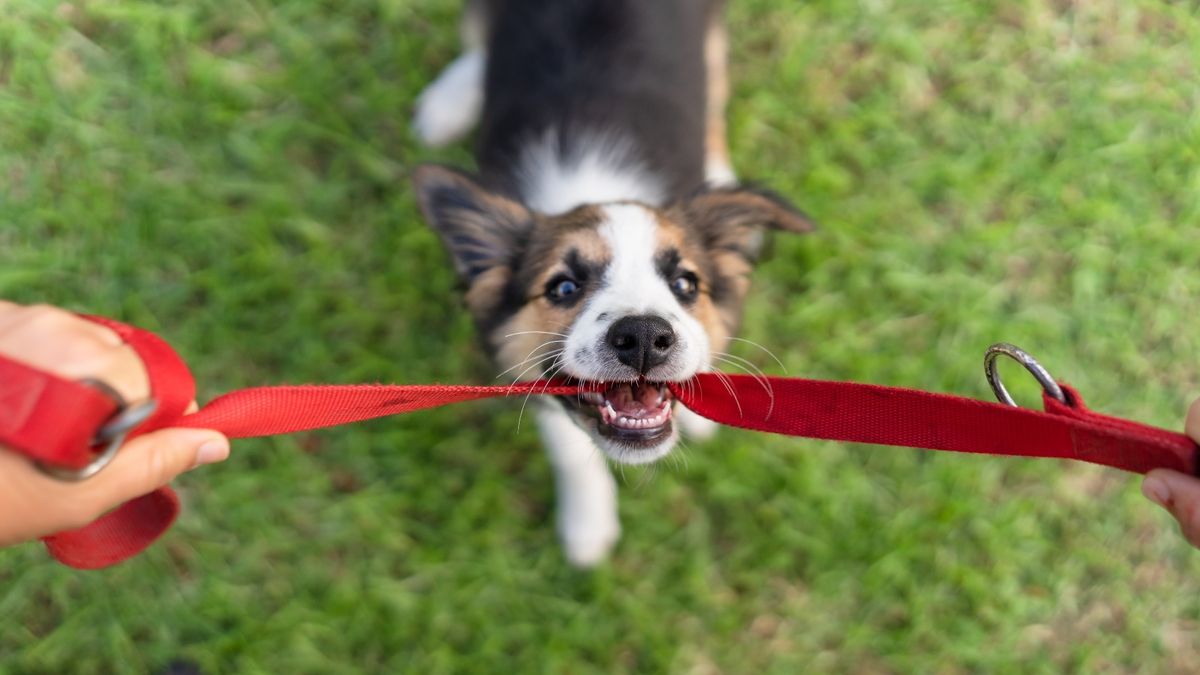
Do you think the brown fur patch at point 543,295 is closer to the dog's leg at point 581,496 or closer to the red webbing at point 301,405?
the dog's leg at point 581,496

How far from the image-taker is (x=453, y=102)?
3.71 meters

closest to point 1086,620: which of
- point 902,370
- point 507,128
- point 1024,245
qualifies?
point 902,370

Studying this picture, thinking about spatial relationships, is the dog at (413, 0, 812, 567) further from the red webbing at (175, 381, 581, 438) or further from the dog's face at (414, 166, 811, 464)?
the red webbing at (175, 381, 581, 438)

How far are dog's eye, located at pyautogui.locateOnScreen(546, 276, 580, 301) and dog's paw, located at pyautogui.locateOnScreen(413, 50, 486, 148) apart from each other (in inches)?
60.2

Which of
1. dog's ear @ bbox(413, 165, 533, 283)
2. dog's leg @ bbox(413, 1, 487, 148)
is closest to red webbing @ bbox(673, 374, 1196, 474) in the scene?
dog's ear @ bbox(413, 165, 533, 283)

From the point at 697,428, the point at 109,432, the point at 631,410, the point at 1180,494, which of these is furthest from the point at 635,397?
the point at 109,432

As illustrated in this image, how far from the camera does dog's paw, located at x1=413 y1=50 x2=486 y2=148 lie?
3.71 metres

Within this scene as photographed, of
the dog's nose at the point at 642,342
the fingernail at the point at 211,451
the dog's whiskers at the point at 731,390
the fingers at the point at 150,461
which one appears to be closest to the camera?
the fingers at the point at 150,461

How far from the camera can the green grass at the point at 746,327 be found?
3277 millimetres

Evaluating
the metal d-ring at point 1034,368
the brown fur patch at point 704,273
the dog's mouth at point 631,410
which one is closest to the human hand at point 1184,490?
the metal d-ring at point 1034,368

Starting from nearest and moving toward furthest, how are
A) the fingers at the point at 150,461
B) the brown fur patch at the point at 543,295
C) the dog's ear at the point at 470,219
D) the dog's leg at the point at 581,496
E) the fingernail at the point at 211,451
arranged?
the fingers at the point at 150,461
the fingernail at the point at 211,451
the brown fur patch at the point at 543,295
the dog's ear at the point at 470,219
the dog's leg at the point at 581,496

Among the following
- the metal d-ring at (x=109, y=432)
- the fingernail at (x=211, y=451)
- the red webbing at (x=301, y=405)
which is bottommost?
the metal d-ring at (x=109, y=432)

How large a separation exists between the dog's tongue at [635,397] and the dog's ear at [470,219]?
646mm

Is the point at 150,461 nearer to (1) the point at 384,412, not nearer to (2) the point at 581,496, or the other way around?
(1) the point at 384,412
